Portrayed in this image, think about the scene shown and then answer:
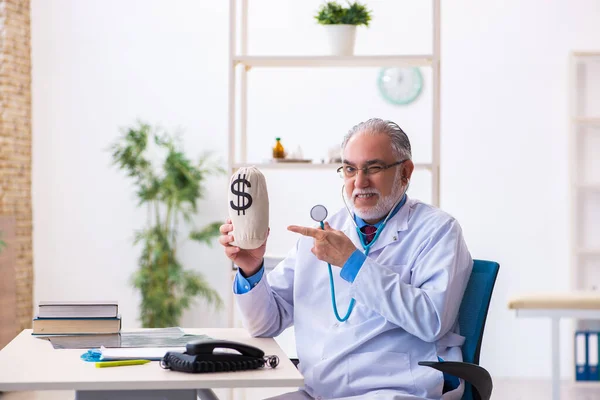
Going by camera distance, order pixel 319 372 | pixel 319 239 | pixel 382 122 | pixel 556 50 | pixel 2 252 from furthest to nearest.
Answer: pixel 556 50 < pixel 2 252 < pixel 382 122 < pixel 319 372 < pixel 319 239

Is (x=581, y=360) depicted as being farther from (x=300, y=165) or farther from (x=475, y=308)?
(x=475, y=308)

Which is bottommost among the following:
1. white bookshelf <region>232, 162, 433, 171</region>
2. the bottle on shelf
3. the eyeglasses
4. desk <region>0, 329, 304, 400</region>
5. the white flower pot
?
desk <region>0, 329, 304, 400</region>

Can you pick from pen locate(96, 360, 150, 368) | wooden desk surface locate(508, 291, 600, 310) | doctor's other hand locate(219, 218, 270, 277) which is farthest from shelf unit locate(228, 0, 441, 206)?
wooden desk surface locate(508, 291, 600, 310)

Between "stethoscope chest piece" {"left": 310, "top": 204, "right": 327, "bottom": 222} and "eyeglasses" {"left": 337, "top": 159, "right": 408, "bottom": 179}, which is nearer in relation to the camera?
"stethoscope chest piece" {"left": 310, "top": 204, "right": 327, "bottom": 222}

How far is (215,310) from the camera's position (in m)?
5.62

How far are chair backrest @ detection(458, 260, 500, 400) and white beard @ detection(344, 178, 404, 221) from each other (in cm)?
29

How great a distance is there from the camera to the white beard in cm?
229

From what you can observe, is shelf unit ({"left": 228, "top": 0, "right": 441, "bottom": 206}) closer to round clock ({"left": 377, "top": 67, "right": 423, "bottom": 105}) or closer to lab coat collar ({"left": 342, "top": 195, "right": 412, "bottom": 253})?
lab coat collar ({"left": 342, "top": 195, "right": 412, "bottom": 253})

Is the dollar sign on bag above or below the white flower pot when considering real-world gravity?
below

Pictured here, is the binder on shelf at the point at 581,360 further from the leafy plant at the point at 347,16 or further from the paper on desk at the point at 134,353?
the paper on desk at the point at 134,353

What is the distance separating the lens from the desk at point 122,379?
5.08 feet

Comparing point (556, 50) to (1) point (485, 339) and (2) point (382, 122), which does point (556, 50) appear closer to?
(1) point (485, 339)

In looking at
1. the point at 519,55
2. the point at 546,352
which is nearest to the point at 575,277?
the point at 546,352

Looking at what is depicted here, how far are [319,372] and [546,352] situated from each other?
12.4 ft
